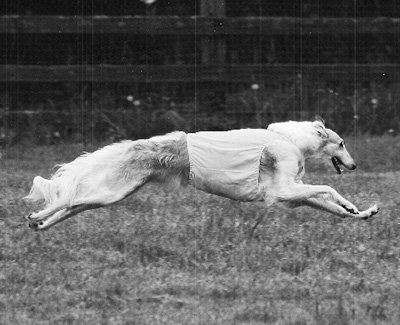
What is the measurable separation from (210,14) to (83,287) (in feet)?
21.8

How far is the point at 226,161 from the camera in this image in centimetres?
688

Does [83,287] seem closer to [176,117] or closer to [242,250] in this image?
[242,250]

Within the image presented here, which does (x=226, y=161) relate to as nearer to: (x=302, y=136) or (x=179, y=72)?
(x=302, y=136)

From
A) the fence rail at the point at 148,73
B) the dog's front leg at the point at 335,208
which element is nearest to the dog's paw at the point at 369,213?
the dog's front leg at the point at 335,208

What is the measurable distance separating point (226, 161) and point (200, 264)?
2.22 ft

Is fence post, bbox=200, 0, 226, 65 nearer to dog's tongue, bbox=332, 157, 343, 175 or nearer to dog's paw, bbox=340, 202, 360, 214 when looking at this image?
dog's tongue, bbox=332, 157, 343, 175

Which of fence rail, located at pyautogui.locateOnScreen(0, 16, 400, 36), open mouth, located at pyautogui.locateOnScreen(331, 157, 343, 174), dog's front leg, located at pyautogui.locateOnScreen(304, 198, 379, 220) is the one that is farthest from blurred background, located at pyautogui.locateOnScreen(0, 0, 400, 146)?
dog's front leg, located at pyautogui.locateOnScreen(304, 198, 379, 220)

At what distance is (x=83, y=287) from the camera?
6035 mm

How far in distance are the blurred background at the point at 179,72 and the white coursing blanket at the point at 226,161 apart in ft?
16.7

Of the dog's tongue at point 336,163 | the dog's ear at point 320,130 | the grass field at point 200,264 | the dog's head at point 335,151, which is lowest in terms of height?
the grass field at point 200,264

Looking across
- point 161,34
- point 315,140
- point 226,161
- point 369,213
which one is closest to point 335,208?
point 369,213

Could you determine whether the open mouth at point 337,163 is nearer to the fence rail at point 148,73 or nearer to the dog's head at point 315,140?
the dog's head at point 315,140

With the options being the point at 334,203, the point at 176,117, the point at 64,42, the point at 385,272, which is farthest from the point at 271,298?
the point at 64,42

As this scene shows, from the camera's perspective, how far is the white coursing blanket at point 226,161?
22.5ft
